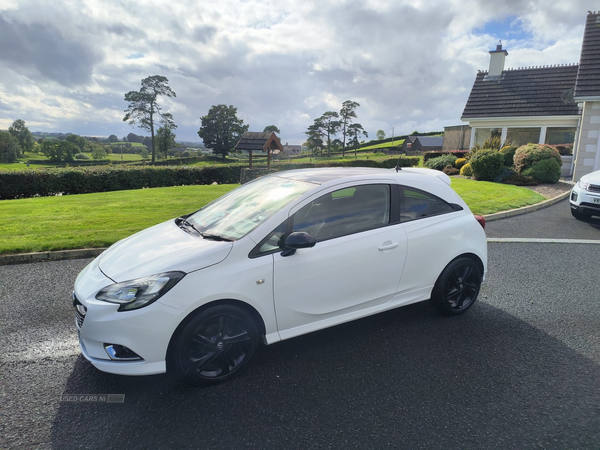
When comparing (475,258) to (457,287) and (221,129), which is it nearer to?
(457,287)

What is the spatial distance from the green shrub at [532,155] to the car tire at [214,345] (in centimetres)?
1636

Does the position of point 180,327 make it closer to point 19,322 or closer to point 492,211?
point 19,322

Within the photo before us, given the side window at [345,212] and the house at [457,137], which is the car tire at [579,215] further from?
the house at [457,137]

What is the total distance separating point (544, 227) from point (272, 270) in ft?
26.9

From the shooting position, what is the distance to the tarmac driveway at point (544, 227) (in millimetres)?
7945

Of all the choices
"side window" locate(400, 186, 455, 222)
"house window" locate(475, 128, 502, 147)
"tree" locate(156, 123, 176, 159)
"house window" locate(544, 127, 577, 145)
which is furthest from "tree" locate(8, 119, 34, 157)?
"side window" locate(400, 186, 455, 222)

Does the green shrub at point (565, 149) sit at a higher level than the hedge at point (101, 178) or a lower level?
higher

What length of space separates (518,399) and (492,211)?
8265 mm

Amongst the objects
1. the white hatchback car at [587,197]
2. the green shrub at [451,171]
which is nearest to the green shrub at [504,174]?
the green shrub at [451,171]

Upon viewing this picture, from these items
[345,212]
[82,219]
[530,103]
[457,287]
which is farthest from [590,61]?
[82,219]

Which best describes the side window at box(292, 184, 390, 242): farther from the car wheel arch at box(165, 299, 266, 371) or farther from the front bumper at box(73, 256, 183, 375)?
the front bumper at box(73, 256, 183, 375)

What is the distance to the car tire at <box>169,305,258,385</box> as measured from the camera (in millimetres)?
2762

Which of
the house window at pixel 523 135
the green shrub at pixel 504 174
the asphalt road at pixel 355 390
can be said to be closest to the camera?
the asphalt road at pixel 355 390

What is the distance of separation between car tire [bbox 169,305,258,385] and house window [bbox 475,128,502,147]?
25300 mm
